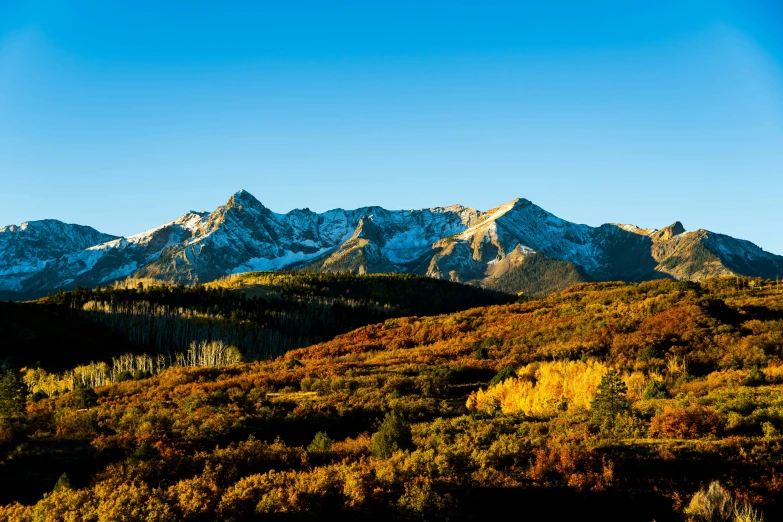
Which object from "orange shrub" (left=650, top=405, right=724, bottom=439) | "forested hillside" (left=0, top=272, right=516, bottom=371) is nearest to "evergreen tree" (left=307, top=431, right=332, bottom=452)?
"orange shrub" (left=650, top=405, right=724, bottom=439)

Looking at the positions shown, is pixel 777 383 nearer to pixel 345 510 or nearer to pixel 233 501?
pixel 345 510

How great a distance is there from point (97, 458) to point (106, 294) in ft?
511

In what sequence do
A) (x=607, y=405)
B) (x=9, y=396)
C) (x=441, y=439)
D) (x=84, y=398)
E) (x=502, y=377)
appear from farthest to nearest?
1. (x=84, y=398)
2. (x=502, y=377)
3. (x=9, y=396)
4. (x=607, y=405)
5. (x=441, y=439)

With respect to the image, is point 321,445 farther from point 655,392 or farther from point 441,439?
point 655,392

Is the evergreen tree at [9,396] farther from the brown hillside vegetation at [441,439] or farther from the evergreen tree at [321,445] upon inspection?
the evergreen tree at [321,445]

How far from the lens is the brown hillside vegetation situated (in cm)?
1514

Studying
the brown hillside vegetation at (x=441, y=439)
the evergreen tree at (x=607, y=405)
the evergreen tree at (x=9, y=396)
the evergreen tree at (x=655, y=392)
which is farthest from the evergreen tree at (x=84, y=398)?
the evergreen tree at (x=655, y=392)

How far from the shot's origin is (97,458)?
22234 mm

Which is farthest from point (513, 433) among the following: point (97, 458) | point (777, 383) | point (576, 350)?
point (576, 350)

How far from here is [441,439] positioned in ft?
71.3

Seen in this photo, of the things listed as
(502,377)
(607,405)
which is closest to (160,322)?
(502,377)

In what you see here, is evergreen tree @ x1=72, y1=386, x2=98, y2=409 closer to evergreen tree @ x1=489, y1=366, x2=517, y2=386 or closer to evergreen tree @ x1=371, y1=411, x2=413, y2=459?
evergreen tree @ x1=371, y1=411, x2=413, y2=459

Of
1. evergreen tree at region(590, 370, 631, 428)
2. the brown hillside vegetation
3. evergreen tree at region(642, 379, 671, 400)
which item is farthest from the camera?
evergreen tree at region(642, 379, 671, 400)

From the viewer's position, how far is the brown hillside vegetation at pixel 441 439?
596 inches
